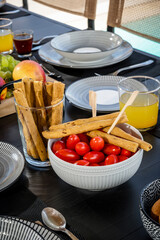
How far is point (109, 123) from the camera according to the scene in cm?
71

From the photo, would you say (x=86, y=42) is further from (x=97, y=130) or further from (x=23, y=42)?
(x=97, y=130)

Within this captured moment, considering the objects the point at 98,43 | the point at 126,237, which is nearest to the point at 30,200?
the point at 126,237

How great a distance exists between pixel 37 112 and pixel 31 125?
3 cm

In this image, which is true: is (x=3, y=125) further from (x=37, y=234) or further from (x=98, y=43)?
(x=98, y=43)

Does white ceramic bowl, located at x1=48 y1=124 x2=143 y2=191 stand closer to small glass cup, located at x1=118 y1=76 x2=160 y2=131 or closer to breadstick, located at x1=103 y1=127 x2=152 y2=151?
breadstick, located at x1=103 y1=127 x2=152 y2=151

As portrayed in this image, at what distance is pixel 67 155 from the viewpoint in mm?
667

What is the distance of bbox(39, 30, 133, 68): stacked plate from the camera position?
120cm

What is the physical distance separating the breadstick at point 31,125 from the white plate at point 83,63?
0.51 meters

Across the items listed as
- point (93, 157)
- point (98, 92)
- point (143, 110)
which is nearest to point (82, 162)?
point (93, 157)

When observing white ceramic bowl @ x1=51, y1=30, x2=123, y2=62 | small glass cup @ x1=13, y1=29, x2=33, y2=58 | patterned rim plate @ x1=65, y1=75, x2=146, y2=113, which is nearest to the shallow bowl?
patterned rim plate @ x1=65, y1=75, x2=146, y2=113

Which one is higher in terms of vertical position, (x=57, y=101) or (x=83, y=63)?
(x=57, y=101)

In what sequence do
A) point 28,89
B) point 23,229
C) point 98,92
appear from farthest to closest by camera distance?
point 98,92 < point 28,89 < point 23,229

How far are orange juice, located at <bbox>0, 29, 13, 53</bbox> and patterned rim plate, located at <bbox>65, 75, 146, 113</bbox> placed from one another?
1.50ft

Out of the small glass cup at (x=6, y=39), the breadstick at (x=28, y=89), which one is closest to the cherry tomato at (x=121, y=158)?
the breadstick at (x=28, y=89)
